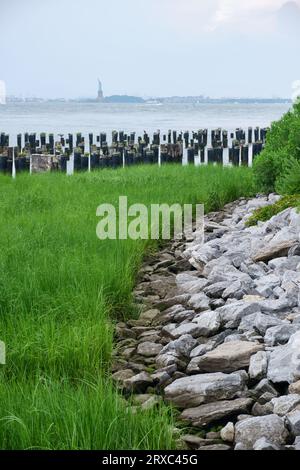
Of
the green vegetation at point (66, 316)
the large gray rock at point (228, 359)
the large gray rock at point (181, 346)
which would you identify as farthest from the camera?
the large gray rock at point (181, 346)

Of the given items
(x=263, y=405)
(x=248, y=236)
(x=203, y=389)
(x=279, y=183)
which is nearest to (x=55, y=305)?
(x=203, y=389)

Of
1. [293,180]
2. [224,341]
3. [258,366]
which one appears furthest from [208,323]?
[293,180]

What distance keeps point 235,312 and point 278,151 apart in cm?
547

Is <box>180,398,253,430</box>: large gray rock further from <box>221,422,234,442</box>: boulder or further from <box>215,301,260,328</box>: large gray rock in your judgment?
<box>215,301,260,328</box>: large gray rock

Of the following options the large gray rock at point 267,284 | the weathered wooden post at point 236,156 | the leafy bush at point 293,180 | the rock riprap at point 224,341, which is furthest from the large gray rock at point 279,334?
the weathered wooden post at point 236,156

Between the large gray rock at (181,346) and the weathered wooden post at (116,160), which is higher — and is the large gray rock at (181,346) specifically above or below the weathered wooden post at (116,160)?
below

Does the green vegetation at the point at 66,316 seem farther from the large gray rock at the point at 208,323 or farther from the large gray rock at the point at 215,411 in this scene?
the large gray rock at the point at 208,323

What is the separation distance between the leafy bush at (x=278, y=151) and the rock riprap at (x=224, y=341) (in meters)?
2.37

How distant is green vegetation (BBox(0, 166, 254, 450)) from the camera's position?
325 cm

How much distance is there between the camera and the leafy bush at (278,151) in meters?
9.30

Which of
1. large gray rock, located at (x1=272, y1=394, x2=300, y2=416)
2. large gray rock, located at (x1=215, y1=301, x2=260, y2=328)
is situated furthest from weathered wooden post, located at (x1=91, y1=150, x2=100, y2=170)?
large gray rock, located at (x1=272, y1=394, x2=300, y2=416)

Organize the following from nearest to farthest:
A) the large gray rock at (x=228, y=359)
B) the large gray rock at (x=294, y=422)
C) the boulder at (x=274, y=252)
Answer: the large gray rock at (x=294, y=422) < the large gray rock at (x=228, y=359) < the boulder at (x=274, y=252)

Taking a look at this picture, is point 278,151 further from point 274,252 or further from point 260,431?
point 260,431

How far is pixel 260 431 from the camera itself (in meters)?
3.35
